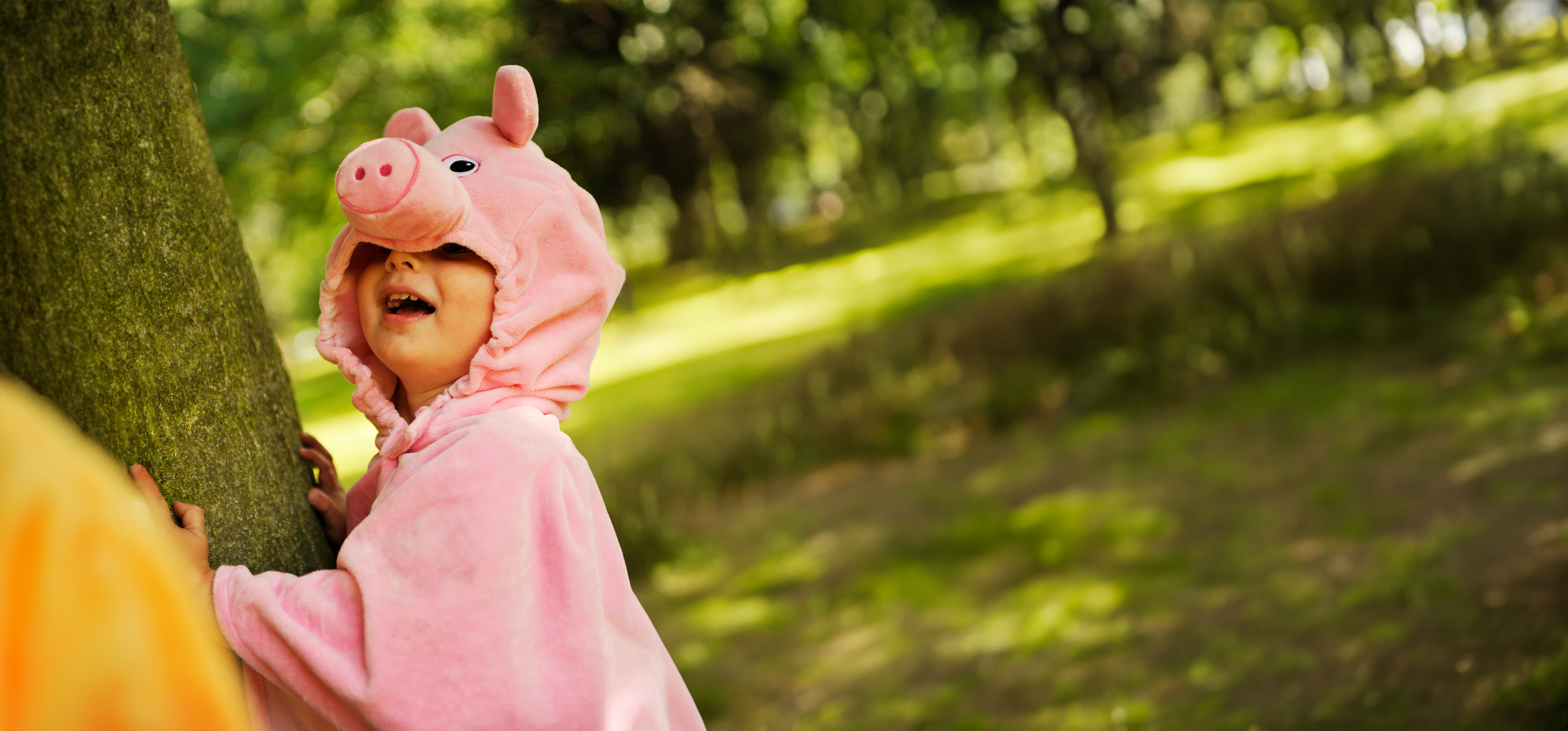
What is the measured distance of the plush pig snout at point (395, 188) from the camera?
67.7 inches

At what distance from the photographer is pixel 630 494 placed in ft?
27.6

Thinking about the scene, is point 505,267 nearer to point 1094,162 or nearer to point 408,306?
point 408,306

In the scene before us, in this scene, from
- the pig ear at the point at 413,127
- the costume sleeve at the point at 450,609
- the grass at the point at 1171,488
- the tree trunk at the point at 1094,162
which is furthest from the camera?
the tree trunk at the point at 1094,162

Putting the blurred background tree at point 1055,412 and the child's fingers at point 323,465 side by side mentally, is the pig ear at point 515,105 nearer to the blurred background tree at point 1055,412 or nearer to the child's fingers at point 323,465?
the child's fingers at point 323,465

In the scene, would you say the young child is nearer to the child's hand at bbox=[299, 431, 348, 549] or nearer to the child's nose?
the child's nose

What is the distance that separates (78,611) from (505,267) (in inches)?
40.4

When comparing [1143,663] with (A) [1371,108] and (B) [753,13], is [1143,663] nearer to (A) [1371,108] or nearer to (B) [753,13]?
(B) [753,13]

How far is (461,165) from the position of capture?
1936 millimetres

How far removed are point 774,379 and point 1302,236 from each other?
16.4 feet

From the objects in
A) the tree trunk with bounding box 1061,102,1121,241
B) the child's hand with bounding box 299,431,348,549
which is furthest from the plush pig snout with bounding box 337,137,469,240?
the tree trunk with bounding box 1061,102,1121,241

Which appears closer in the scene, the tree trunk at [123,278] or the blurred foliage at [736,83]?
the tree trunk at [123,278]

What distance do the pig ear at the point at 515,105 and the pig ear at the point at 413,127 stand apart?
0.21 metres

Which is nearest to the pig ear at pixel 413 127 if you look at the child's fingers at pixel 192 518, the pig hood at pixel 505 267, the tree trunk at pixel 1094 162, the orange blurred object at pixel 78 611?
the pig hood at pixel 505 267

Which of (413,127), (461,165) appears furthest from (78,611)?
(413,127)
